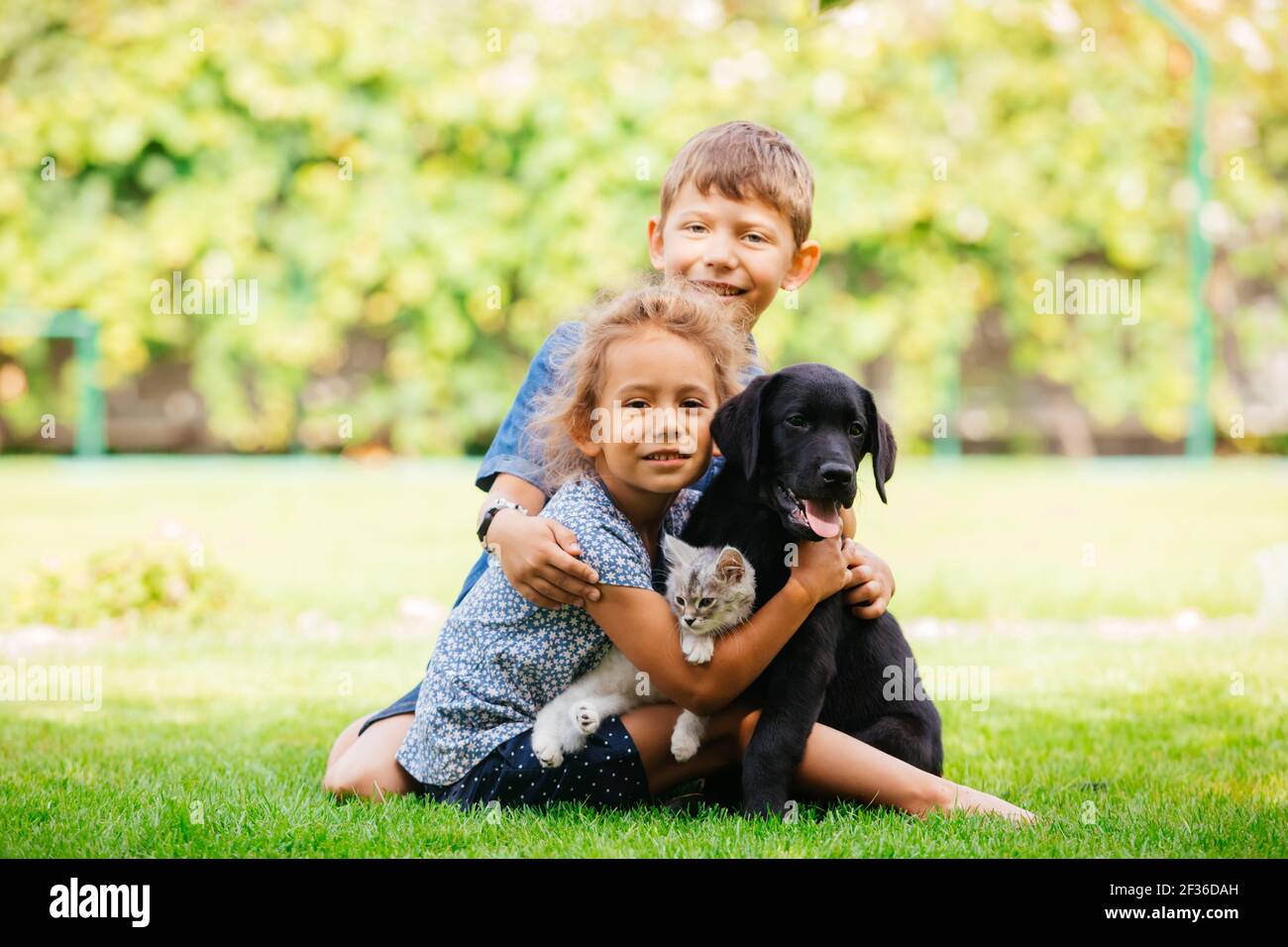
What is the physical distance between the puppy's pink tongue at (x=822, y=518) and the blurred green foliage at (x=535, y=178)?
26.2ft

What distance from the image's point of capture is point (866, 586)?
3.23 m

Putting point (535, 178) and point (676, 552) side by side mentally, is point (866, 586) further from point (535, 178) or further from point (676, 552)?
point (535, 178)

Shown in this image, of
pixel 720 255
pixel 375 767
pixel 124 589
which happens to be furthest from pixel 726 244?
pixel 124 589

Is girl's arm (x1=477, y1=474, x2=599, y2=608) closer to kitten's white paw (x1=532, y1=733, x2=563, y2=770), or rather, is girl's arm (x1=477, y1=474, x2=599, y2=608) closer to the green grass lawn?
kitten's white paw (x1=532, y1=733, x2=563, y2=770)

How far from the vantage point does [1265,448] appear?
13758mm

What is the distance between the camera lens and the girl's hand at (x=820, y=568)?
2.97 m

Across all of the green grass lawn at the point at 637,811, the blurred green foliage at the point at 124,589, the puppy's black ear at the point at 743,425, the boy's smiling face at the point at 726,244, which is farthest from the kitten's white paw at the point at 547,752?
the blurred green foliage at the point at 124,589

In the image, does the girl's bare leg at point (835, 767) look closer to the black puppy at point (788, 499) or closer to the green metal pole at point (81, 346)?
the black puppy at point (788, 499)

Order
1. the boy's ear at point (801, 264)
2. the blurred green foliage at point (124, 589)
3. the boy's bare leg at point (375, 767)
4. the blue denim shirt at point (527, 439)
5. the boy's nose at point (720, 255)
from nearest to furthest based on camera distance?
the boy's bare leg at point (375, 767)
the blue denim shirt at point (527, 439)
the boy's nose at point (720, 255)
the boy's ear at point (801, 264)
the blurred green foliage at point (124, 589)

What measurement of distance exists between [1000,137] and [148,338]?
312 inches

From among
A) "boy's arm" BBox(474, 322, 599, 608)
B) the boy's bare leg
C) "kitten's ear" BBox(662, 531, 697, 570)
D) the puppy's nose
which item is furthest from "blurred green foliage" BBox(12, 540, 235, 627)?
the puppy's nose

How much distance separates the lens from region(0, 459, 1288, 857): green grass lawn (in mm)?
2951

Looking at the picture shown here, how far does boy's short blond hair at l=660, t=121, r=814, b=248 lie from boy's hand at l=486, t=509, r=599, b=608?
1.20m
